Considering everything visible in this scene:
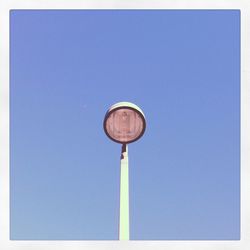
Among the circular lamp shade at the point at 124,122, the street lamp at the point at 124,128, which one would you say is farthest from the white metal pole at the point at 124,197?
the circular lamp shade at the point at 124,122

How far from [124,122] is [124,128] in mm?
55

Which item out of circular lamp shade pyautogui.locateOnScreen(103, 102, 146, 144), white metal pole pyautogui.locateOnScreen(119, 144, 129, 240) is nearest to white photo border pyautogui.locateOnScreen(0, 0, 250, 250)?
white metal pole pyautogui.locateOnScreen(119, 144, 129, 240)

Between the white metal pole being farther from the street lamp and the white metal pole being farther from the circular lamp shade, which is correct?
the circular lamp shade

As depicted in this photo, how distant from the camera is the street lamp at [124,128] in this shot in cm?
357

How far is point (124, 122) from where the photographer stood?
365 centimetres
